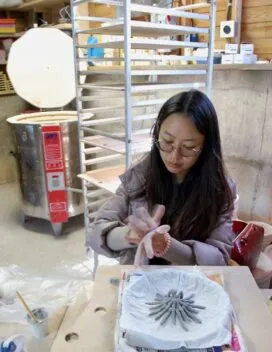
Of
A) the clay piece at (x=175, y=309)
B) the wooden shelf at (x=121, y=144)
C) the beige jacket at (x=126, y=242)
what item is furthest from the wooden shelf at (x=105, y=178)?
the clay piece at (x=175, y=309)

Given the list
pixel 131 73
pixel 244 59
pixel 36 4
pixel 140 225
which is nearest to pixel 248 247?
pixel 140 225

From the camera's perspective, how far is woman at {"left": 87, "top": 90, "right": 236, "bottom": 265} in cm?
95

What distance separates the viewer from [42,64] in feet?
8.23

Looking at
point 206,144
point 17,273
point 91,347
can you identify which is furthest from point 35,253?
point 91,347

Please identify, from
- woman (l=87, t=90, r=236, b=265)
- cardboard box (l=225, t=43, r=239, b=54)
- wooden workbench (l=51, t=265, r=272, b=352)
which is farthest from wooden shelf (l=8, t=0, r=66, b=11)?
wooden workbench (l=51, t=265, r=272, b=352)

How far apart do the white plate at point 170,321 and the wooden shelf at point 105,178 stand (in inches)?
46.8

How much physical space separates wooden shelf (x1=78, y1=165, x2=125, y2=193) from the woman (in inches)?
29.8

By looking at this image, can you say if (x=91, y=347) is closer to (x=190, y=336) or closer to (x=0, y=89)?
(x=190, y=336)

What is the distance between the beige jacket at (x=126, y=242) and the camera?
0.88 meters

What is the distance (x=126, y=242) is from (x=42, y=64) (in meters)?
2.03

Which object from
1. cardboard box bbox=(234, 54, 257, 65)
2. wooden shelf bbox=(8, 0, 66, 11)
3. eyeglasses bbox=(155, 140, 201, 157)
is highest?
wooden shelf bbox=(8, 0, 66, 11)

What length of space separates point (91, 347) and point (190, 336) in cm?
17

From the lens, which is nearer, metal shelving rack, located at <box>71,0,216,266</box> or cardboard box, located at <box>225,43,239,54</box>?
metal shelving rack, located at <box>71,0,216,266</box>

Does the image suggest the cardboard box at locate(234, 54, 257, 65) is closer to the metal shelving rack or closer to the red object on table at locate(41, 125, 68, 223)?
the metal shelving rack
